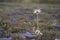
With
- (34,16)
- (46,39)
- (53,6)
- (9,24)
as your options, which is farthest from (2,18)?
(53,6)

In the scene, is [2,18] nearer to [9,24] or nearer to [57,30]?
[9,24]

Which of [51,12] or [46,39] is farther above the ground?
[51,12]

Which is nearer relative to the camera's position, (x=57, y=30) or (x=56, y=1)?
(x=57, y=30)

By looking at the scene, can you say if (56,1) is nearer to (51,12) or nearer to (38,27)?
(51,12)

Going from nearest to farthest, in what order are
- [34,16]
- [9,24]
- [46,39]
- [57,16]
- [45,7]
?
[46,39], [9,24], [34,16], [57,16], [45,7]

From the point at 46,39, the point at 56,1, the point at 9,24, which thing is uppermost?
the point at 56,1

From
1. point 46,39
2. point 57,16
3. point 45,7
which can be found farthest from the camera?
point 45,7
